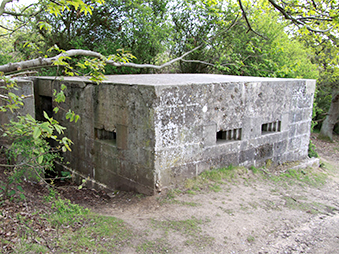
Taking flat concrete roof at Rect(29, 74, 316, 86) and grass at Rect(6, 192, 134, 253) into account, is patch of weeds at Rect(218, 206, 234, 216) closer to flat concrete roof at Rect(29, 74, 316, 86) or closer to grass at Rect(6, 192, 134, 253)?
grass at Rect(6, 192, 134, 253)

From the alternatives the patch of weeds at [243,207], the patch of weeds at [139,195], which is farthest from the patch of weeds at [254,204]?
the patch of weeds at [139,195]

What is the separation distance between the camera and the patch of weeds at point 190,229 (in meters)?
3.41

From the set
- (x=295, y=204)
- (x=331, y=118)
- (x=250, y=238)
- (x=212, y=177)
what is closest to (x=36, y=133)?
(x=250, y=238)

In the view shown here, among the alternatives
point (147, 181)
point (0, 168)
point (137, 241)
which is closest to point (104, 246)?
point (137, 241)

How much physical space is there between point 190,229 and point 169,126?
154cm

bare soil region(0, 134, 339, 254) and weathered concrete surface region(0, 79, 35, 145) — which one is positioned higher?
weathered concrete surface region(0, 79, 35, 145)

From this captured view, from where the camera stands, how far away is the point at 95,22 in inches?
336

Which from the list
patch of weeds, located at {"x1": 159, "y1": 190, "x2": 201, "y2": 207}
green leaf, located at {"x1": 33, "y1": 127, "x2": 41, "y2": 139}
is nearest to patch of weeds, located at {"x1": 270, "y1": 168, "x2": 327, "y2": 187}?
patch of weeds, located at {"x1": 159, "y1": 190, "x2": 201, "y2": 207}

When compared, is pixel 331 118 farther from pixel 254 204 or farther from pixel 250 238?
pixel 250 238

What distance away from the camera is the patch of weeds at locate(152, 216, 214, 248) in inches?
134

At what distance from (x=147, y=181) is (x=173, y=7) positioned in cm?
762

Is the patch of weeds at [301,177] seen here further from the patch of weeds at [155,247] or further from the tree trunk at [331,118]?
the tree trunk at [331,118]

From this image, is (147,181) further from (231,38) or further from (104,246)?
(231,38)

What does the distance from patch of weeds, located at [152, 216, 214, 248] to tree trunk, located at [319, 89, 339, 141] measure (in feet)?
41.1
